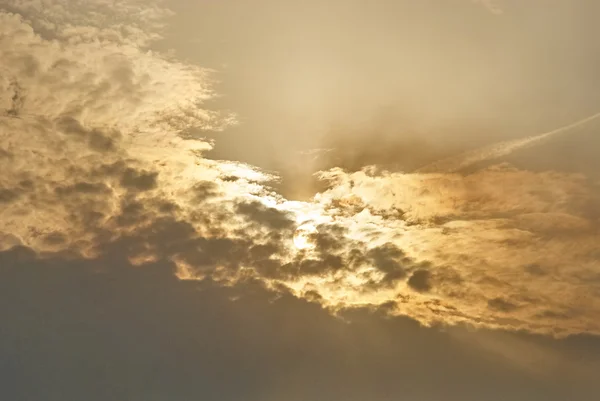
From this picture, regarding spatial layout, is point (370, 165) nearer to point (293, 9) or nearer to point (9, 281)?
point (293, 9)

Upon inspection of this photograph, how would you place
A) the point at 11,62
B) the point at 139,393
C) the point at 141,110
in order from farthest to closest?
the point at 139,393 < the point at 141,110 < the point at 11,62

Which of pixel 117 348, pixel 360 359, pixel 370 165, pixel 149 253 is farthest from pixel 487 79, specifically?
pixel 117 348

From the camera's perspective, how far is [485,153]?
5.91 ft

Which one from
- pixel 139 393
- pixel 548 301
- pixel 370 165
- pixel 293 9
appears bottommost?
pixel 139 393

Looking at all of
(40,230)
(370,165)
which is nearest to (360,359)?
(370,165)

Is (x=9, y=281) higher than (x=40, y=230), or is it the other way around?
(x=40, y=230)

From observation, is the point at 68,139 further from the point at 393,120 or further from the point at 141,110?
the point at 393,120

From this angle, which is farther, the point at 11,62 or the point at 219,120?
the point at 219,120

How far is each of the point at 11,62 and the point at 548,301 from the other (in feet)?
7.15

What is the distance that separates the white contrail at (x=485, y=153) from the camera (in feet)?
5.68

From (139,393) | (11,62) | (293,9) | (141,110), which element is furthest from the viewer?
(139,393)

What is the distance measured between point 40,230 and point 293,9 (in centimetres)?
138

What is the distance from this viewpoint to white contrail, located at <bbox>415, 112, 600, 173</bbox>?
1732mm

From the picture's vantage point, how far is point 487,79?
163 cm
